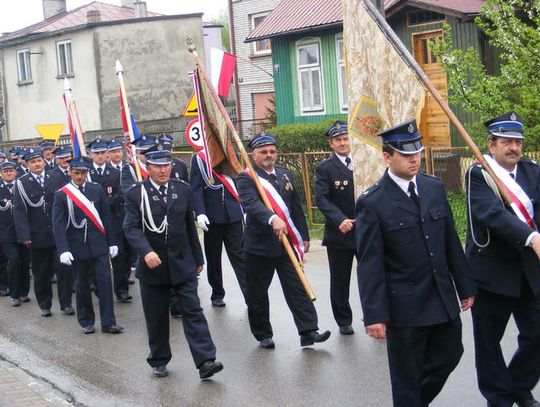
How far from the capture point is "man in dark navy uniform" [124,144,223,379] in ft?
27.5

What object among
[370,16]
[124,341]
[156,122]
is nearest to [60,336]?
[124,341]

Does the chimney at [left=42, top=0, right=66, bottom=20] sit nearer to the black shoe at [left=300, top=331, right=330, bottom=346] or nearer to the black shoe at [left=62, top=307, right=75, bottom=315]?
the black shoe at [left=62, top=307, right=75, bottom=315]

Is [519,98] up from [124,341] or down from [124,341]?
up

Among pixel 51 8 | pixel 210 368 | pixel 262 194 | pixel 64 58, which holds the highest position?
pixel 51 8

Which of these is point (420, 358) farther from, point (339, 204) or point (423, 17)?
point (423, 17)

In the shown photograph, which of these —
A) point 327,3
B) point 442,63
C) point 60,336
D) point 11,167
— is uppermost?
point 327,3

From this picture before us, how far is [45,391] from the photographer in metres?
8.23

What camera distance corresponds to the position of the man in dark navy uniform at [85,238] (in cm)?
1049

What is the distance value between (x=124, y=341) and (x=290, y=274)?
2116 millimetres

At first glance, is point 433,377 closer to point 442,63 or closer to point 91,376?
point 91,376

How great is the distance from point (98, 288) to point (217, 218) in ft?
5.36

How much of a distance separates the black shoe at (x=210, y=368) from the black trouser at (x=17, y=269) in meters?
5.24

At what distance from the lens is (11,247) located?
42.7 ft

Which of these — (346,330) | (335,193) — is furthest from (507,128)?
(346,330)
